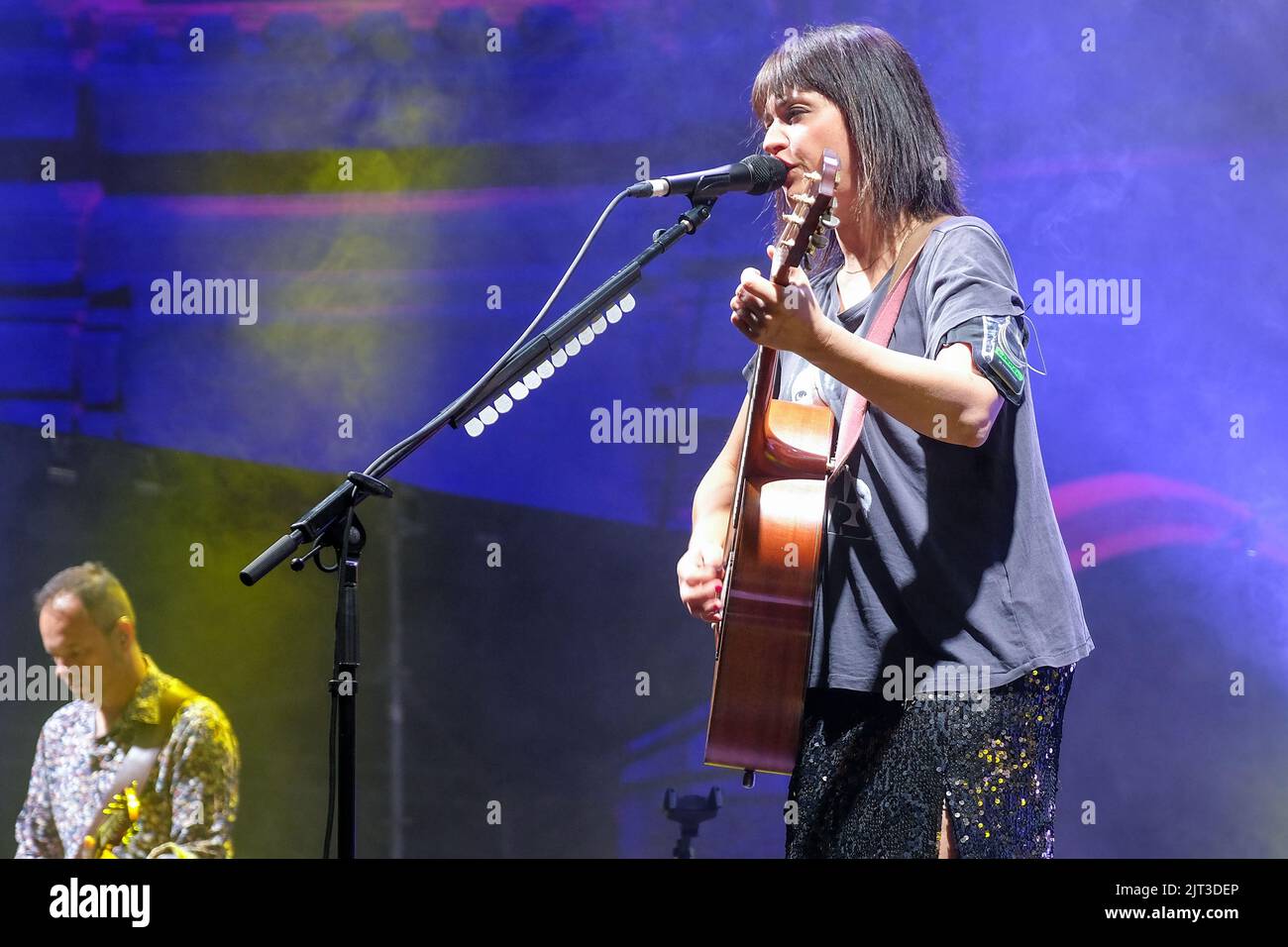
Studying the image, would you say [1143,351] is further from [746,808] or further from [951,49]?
[746,808]

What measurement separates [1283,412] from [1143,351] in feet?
1.32

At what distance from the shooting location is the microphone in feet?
6.22

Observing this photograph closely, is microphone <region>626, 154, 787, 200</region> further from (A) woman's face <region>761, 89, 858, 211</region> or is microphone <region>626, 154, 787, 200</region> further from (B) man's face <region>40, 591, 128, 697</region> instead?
(B) man's face <region>40, 591, 128, 697</region>

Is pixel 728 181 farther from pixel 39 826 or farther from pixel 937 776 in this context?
pixel 39 826

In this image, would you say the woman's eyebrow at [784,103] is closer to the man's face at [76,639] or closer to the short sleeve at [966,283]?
the short sleeve at [966,283]

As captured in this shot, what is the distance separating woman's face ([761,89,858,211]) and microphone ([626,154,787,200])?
0.03 m

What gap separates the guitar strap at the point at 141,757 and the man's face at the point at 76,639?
0.19 metres

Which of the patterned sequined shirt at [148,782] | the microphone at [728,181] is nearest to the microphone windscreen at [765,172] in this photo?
the microphone at [728,181]

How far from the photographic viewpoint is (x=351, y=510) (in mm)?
2027

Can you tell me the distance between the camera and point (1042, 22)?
3422mm

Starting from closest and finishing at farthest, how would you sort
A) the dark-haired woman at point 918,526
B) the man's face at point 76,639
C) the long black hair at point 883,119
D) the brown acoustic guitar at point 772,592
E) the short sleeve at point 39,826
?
the dark-haired woman at point 918,526 → the brown acoustic guitar at point 772,592 → the long black hair at point 883,119 → the short sleeve at point 39,826 → the man's face at point 76,639

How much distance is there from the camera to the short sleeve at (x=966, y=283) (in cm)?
169

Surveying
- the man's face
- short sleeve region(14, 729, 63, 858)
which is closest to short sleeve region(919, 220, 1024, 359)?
the man's face

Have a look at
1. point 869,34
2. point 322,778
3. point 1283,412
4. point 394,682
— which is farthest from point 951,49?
point 322,778
